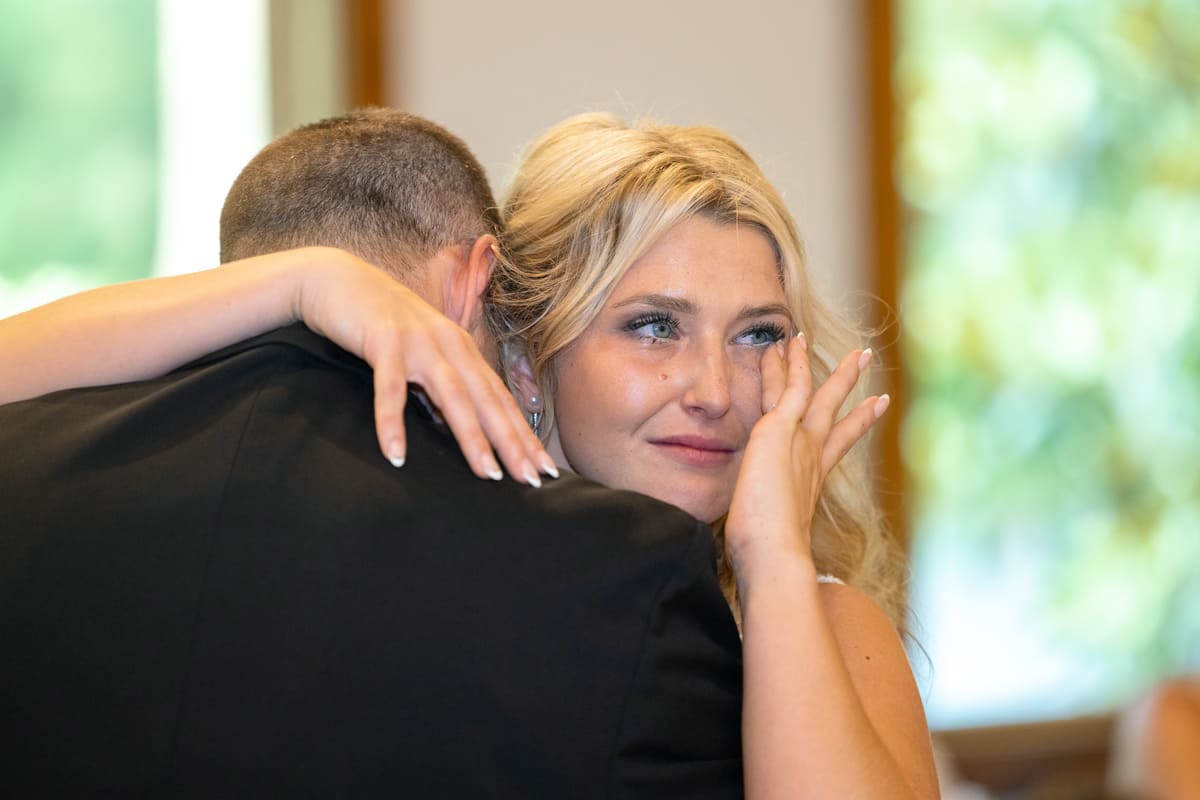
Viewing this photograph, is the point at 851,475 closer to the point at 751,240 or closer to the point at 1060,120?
the point at 751,240

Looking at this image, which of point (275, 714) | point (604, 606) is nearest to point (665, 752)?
point (604, 606)

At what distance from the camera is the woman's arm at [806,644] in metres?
1.26

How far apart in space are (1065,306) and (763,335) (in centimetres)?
223

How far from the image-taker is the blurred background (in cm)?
325

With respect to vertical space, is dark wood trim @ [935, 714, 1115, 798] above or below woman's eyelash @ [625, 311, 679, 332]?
below

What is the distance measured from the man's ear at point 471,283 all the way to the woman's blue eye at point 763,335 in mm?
445

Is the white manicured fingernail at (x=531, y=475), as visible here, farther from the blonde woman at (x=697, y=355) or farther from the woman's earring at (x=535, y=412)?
the woman's earring at (x=535, y=412)

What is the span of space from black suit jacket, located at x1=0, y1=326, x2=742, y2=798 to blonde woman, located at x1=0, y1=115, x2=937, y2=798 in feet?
1.04

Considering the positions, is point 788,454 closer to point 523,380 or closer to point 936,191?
point 523,380

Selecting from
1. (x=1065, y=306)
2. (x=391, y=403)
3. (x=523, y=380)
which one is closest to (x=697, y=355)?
(x=523, y=380)

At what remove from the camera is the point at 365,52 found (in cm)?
323

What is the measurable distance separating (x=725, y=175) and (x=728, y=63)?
5.42 feet

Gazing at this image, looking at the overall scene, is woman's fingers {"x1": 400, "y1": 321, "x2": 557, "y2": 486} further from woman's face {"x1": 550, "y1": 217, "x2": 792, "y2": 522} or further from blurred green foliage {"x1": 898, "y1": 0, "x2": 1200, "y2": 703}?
blurred green foliage {"x1": 898, "y1": 0, "x2": 1200, "y2": 703}

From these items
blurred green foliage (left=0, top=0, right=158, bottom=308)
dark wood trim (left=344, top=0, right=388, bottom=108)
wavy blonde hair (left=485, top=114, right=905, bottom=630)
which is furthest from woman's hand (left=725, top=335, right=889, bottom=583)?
blurred green foliage (left=0, top=0, right=158, bottom=308)
